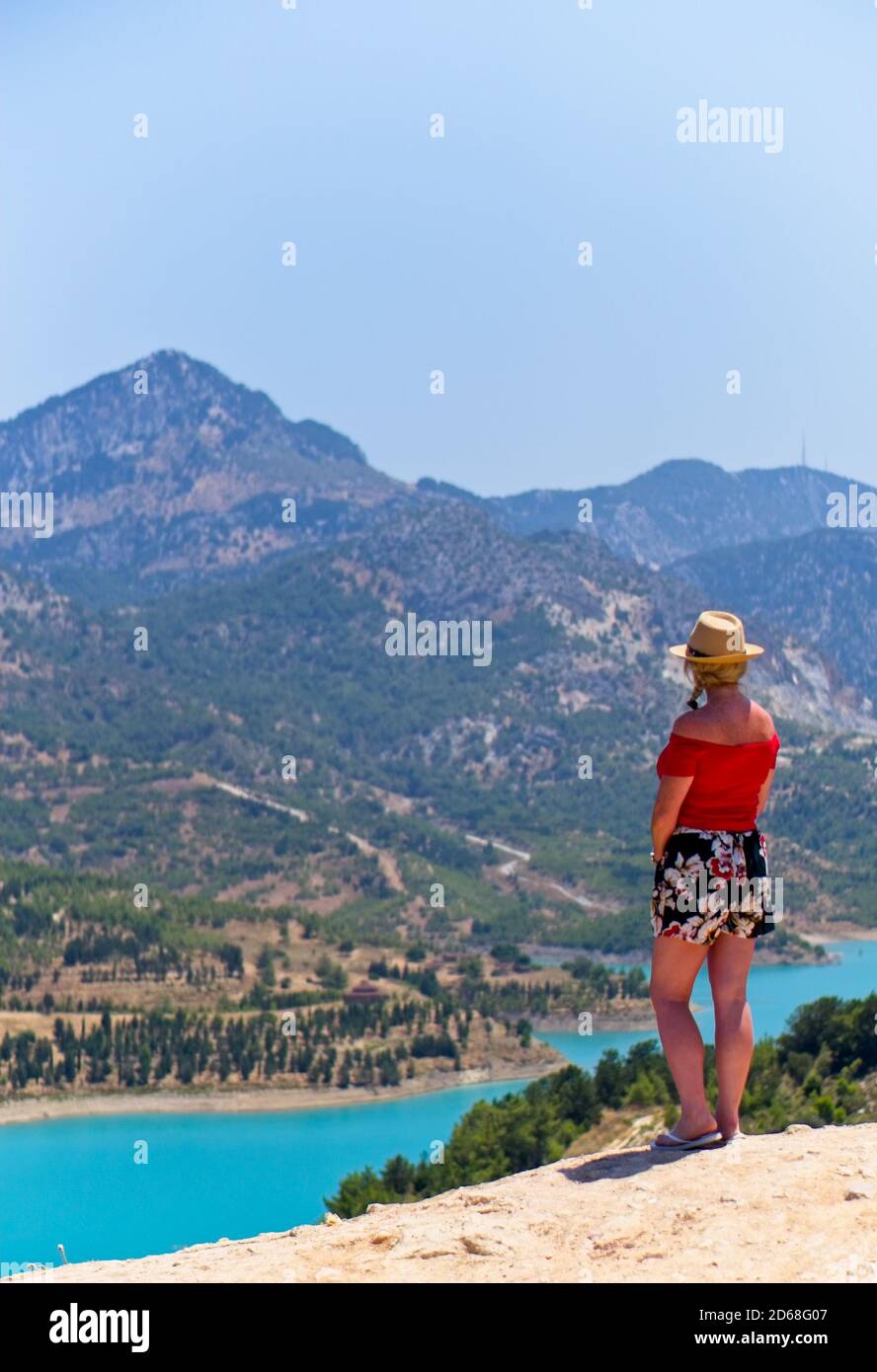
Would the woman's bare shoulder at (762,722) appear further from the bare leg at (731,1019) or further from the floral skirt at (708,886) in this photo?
the bare leg at (731,1019)

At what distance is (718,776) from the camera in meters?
11.4

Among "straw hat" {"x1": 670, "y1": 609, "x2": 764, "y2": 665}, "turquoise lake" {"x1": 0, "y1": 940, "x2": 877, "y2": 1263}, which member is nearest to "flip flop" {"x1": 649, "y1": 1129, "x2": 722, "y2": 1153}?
"straw hat" {"x1": 670, "y1": 609, "x2": 764, "y2": 665}

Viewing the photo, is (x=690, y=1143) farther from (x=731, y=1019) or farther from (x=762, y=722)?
(x=762, y=722)

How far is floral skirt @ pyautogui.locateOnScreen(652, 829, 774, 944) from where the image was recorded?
1151cm

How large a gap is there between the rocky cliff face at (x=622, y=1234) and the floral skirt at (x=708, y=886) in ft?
4.52

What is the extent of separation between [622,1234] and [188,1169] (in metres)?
89.1

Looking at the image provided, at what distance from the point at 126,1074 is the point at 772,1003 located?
48.0m

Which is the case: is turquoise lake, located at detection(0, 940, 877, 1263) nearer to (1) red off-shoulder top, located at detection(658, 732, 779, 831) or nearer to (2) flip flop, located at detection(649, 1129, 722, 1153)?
(2) flip flop, located at detection(649, 1129, 722, 1153)

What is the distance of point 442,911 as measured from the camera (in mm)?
191125

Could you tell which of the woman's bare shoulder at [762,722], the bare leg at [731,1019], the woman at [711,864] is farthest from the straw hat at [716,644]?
the bare leg at [731,1019]

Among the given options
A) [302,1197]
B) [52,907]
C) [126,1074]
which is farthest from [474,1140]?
[52,907]

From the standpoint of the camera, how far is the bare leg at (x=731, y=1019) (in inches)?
461

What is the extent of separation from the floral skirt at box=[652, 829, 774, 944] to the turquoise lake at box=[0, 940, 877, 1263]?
197 feet

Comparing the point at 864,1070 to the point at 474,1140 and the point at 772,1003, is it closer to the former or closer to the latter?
the point at 474,1140
